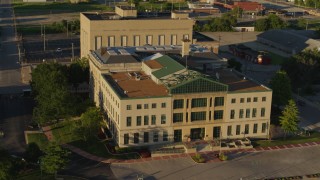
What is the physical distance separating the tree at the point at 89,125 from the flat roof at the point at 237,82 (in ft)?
71.7

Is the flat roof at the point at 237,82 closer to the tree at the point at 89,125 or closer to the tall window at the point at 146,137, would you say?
the tall window at the point at 146,137

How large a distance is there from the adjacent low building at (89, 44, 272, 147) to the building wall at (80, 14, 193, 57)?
31.1 m

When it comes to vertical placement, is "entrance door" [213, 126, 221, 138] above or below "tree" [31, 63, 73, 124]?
below

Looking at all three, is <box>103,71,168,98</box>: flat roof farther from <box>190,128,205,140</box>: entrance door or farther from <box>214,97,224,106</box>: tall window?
<box>214,97,224,106</box>: tall window

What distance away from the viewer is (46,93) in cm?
8562

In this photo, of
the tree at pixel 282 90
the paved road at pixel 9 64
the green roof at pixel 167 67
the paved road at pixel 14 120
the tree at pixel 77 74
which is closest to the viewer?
the paved road at pixel 14 120

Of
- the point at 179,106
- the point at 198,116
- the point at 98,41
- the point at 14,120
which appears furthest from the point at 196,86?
the point at 98,41

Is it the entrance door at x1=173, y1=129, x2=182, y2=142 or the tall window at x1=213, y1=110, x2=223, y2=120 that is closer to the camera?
the entrance door at x1=173, y1=129, x2=182, y2=142

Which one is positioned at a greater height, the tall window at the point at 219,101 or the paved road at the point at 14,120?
the tall window at the point at 219,101

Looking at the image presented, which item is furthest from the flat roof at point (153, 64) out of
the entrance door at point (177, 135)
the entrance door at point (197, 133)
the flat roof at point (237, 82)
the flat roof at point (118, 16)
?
the flat roof at point (118, 16)

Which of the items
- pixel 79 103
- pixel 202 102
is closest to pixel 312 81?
pixel 202 102

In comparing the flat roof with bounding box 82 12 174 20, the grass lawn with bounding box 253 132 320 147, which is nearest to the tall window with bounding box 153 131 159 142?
the grass lawn with bounding box 253 132 320 147

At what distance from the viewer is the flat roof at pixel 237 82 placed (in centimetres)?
8244

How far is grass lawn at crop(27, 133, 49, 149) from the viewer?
7838 cm
